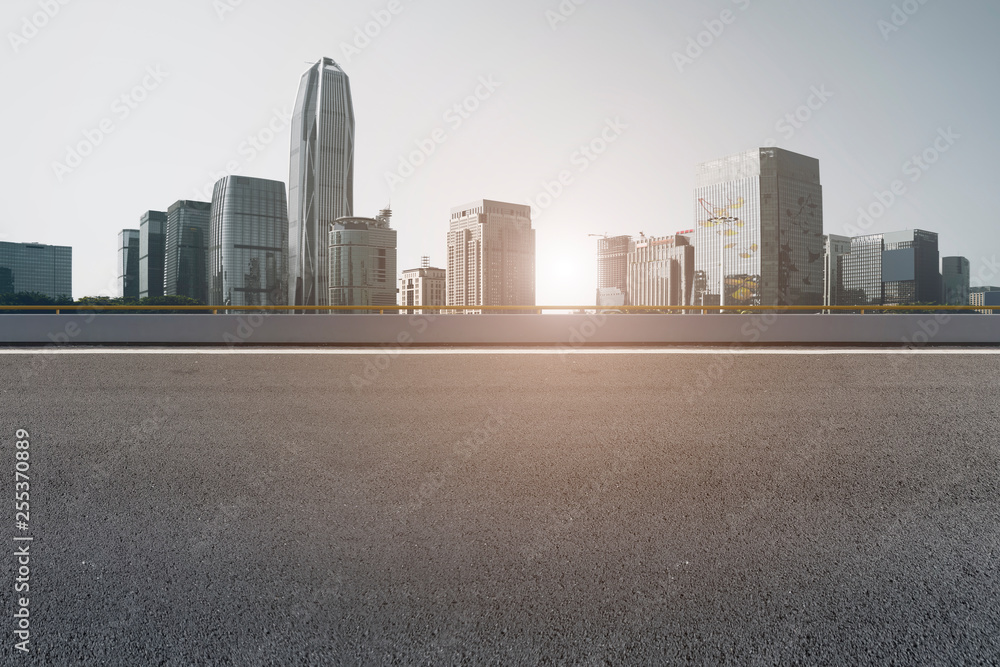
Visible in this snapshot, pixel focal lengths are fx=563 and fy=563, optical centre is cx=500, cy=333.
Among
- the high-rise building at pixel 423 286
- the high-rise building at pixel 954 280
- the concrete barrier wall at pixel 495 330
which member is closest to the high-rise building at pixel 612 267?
the high-rise building at pixel 423 286

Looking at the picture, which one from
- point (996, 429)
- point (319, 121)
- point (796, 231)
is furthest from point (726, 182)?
point (996, 429)

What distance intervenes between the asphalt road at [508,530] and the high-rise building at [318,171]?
11593 centimetres

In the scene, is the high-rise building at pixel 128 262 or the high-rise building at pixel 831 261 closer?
the high-rise building at pixel 128 262

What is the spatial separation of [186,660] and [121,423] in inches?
185

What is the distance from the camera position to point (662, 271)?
116m

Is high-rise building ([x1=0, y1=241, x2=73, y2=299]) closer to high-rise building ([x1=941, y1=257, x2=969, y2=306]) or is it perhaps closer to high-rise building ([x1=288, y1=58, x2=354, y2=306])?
high-rise building ([x1=288, y1=58, x2=354, y2=306])

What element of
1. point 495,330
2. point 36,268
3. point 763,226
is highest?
point 763,226

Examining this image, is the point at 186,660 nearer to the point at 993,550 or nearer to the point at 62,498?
the point at 62,498

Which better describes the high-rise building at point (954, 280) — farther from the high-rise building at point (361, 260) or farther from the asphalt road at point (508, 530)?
the asphalt road at point (508, 530)

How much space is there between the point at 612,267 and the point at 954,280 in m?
73.4

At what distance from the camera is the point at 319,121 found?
12025 cm

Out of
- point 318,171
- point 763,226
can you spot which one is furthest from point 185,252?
point 763,226

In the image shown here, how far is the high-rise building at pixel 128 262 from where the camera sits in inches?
4225

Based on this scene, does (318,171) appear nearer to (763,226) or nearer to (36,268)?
(36,268)
